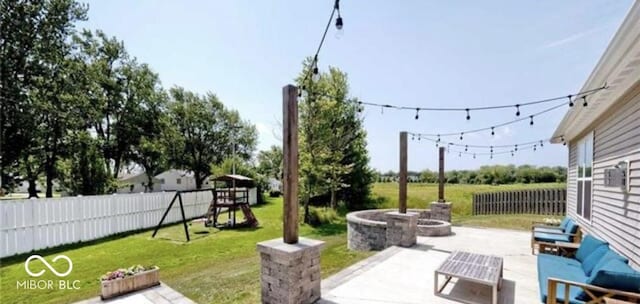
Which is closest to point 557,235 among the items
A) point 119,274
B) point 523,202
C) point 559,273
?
point 559,273

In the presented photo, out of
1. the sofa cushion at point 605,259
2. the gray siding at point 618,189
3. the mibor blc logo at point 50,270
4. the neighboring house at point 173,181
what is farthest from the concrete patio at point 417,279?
the neighboring house at point 173,181

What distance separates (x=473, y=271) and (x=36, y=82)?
17.3 metres

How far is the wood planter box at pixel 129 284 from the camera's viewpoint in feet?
12.5

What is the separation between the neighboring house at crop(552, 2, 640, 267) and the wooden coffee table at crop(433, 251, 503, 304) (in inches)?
59.9

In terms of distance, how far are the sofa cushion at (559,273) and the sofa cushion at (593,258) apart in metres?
0.07

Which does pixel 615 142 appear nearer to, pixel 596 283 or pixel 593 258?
pixel 593 258

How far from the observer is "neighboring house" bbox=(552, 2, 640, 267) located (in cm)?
291

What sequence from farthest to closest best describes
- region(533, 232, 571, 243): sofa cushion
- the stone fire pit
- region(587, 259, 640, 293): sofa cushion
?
1. the stone fire pit
2. region(533, 232, 571, 243): sofa cushion
3. region(587, 259, 640, 293): sofa cushion

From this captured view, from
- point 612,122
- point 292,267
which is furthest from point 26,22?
point 612,122

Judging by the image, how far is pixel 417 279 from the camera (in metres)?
4.31

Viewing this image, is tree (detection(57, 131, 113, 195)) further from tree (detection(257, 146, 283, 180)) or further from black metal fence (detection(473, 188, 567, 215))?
black metal fence (detection(473, 188, 567, 215))

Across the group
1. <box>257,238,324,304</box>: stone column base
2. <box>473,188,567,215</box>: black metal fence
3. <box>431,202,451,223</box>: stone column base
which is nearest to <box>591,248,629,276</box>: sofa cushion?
<box>257,238,324,304</box>: stone column base

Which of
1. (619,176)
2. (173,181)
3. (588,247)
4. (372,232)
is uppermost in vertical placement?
(619,176)

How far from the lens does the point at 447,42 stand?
6.71 m
